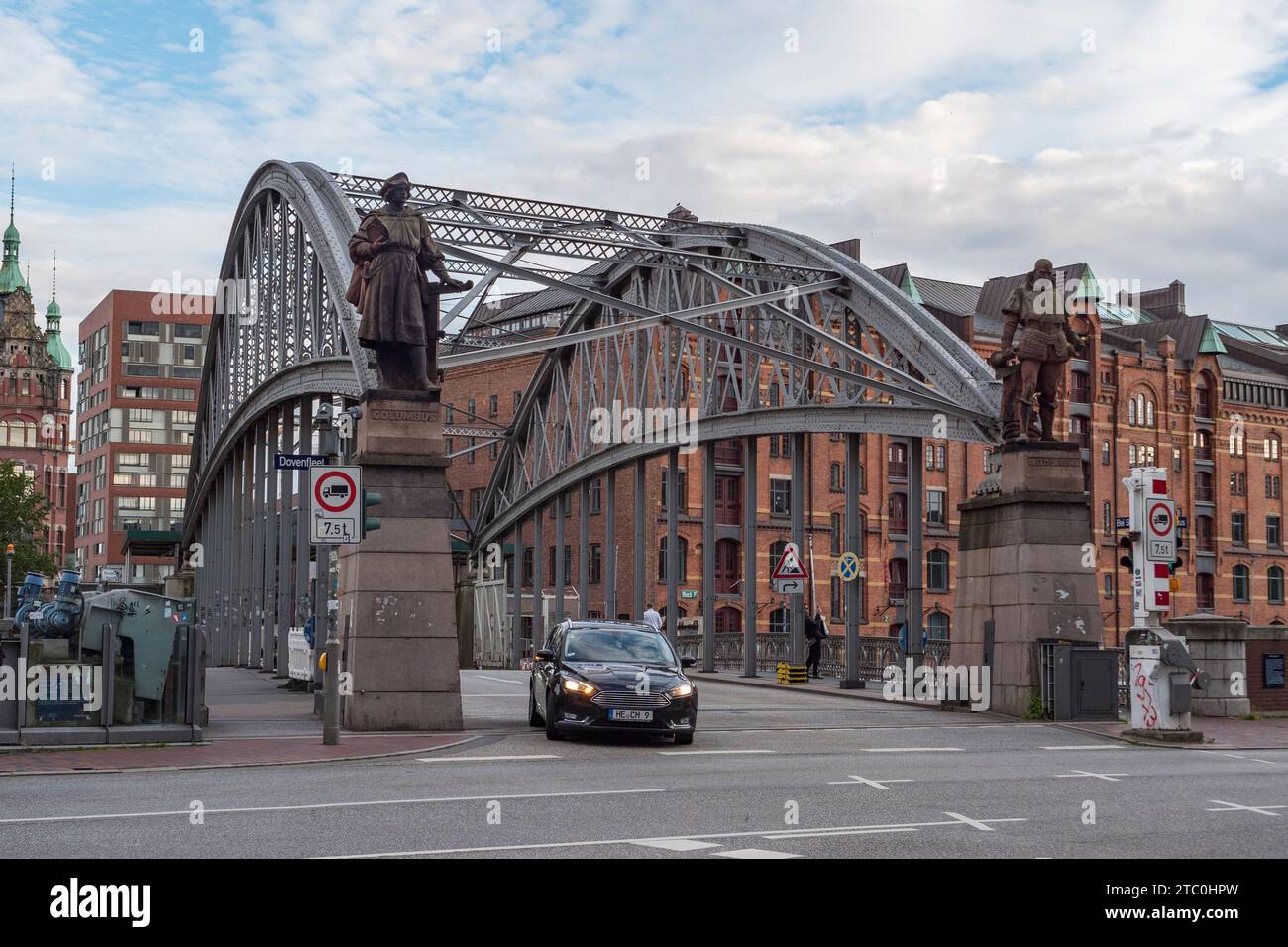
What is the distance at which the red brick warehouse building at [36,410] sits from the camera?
167000 mm

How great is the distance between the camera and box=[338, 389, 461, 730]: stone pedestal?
21188mm

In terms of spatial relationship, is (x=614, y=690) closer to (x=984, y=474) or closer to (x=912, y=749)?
(x=912, y=749)

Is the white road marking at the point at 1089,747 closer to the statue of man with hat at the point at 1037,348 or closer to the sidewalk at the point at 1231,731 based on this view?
the sidewalk at the point at 1231,731

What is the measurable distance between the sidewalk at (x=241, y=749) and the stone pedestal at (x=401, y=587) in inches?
26.7

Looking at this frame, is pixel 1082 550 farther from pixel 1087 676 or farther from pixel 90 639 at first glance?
pixel 90 639

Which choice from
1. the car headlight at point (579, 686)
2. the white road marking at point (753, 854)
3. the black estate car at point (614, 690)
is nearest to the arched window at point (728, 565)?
the black estate car at point (614, 690)

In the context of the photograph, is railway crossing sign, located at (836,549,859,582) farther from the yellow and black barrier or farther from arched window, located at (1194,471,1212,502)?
arched window, located at (1194,471,1212,502)

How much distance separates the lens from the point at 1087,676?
24.9m

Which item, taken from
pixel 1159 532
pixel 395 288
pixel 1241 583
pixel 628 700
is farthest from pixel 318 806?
pixel 1241 583

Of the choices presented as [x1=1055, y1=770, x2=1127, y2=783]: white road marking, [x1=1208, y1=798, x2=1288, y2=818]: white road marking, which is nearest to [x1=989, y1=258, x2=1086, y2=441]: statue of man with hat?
[x1=1055, y1=770, x2=1127, y2=783]: white road marking

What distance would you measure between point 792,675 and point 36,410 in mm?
148703
